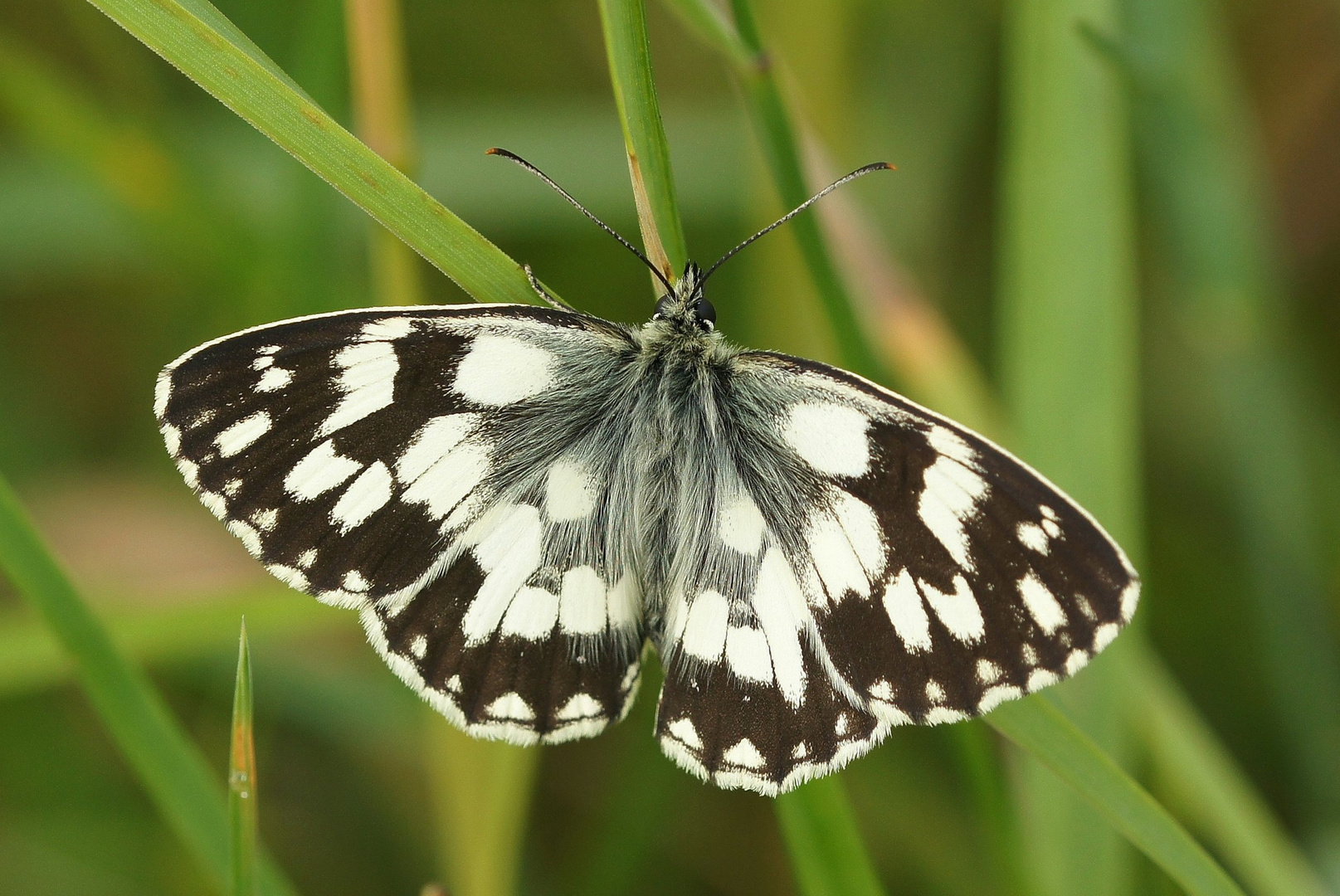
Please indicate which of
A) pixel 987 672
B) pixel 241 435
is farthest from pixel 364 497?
pixel 987 672

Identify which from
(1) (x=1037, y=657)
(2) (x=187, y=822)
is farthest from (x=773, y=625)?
(2) (x=187, y=822)

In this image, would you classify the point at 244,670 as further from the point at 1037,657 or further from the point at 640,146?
the point at 1037,657

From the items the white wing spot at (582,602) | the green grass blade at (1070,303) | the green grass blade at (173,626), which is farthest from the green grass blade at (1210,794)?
the green grass blade at (173,626)

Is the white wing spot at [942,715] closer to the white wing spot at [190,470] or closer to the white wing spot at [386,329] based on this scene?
the white wing spot at [386,329]

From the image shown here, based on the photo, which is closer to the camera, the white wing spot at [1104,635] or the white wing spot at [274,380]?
the white wing spot at [1104,635]

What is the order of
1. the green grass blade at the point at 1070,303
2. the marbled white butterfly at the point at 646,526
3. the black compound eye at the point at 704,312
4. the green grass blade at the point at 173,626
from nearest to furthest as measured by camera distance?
the marbled white butterfly at the point at 646,526
the black compound eye at the point at 704,312
the green grass blade at the point at 1070,303
the green grass blade at the point at 173,626

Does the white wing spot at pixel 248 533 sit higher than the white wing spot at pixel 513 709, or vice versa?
the white wing spot at pixel 248 533

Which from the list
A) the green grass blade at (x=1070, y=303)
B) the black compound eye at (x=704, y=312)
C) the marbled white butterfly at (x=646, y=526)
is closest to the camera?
the marbled white butterfly at (x=646, y=526)
